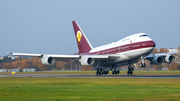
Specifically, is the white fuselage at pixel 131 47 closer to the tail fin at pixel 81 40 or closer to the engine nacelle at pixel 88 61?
the engine nacelle at pixel 88 61

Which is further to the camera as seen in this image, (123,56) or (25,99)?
(123,56)

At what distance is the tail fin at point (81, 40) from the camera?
213ft

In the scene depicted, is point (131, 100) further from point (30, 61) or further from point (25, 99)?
point (30, 61)

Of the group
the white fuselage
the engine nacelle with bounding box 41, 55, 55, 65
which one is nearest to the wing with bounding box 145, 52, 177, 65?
the white fuselage

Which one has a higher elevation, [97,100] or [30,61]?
[30,61]

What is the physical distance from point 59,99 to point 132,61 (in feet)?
121

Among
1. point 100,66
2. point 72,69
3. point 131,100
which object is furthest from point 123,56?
point 72,69

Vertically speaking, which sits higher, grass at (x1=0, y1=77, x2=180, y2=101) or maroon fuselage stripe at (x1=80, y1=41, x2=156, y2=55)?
maroon fuselage stripe at (x1=80, y1=41, x2=156, y2=55)

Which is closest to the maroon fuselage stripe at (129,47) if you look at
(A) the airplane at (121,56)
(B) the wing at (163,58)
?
(A) the airplane at (121,56)

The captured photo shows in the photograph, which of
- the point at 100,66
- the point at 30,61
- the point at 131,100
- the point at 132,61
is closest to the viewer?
the point at 131,100

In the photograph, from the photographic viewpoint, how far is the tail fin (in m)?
64.9

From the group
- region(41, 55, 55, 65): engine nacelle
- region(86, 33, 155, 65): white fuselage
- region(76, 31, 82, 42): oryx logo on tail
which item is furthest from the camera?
region(76, 31, 82, 42): oryx logo on tail

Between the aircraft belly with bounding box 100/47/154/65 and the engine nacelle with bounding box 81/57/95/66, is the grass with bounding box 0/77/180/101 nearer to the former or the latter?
the aircraft belly with bounding box 100/47/154/65

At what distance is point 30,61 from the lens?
10075 cm
